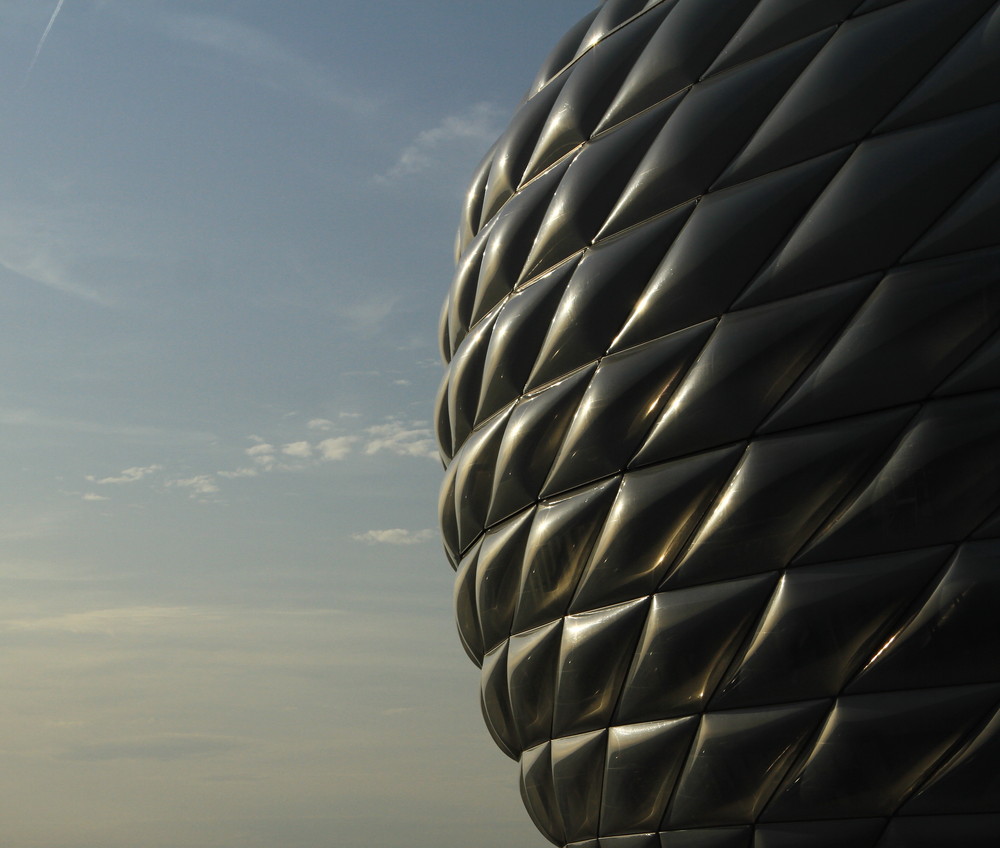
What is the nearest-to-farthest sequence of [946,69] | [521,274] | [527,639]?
[946,69] < [527,639] < [521,274]

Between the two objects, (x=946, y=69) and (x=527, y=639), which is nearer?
(x=946, y=69)

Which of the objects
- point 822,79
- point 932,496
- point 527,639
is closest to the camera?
point 932,496

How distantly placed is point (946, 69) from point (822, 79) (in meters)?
1.12

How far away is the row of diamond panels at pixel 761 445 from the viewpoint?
8977 mm

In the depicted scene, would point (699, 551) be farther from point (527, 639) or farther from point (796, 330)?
point (527, 639)

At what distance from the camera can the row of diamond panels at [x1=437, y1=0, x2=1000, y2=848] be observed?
29.5 feet

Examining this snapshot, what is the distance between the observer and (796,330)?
9906 millimetres

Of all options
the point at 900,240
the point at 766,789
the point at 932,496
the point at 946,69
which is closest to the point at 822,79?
the point at 946,69

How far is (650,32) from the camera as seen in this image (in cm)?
1302

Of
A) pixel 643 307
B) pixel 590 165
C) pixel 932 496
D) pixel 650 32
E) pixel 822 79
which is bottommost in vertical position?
pixel 932 496

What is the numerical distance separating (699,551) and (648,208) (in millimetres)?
3463

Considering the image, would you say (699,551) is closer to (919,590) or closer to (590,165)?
(919,590)

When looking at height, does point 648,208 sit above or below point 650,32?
below

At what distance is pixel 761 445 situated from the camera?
9969 mm
